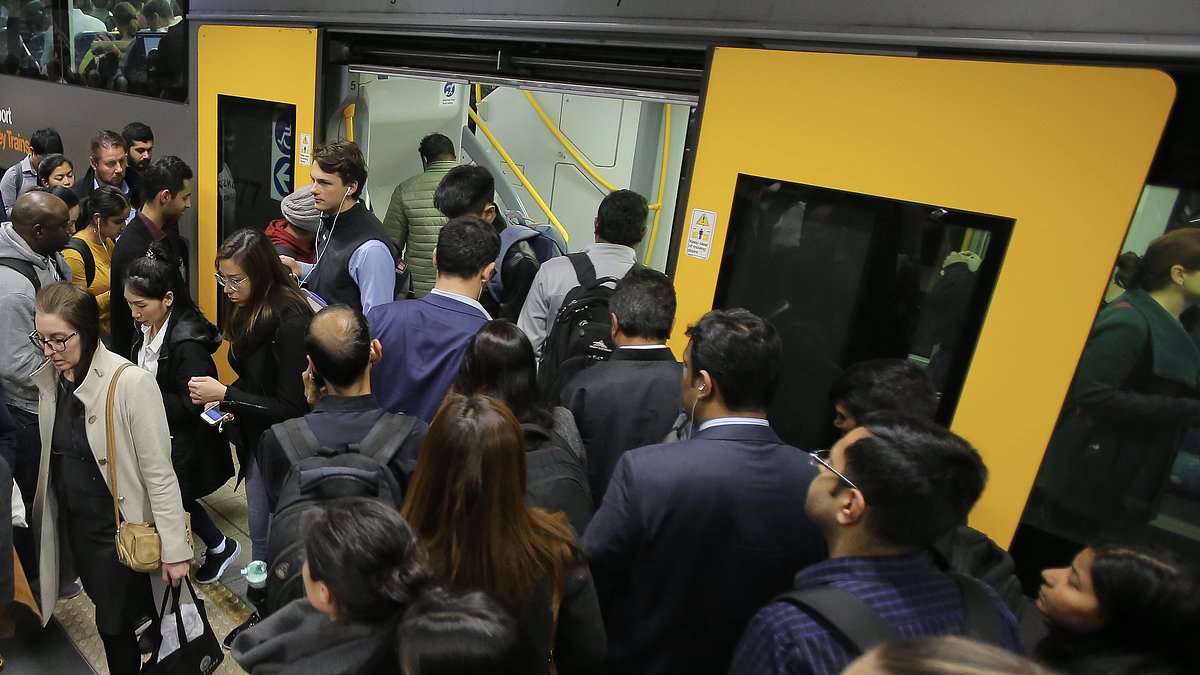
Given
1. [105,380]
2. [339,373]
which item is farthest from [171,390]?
[339,373]

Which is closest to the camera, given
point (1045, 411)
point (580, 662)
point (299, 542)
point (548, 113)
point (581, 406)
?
point (299, 542)

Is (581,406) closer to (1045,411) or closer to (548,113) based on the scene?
(1045,411)

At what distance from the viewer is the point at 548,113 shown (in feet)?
22.2

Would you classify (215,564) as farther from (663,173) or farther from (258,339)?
(663,173)

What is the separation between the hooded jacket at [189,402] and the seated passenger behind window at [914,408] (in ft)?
7.48

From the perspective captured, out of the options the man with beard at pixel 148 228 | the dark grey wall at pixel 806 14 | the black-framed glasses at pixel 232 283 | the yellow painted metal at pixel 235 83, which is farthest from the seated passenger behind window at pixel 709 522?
the yellow painted metal at pixel 235 83

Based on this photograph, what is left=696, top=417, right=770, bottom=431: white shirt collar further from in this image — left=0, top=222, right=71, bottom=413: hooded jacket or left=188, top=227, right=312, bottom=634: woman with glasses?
left=0, top=222, right=71, bottom=413: hooded jacket

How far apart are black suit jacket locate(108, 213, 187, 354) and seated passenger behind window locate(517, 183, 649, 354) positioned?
1.62 metres

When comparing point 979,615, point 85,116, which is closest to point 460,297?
point 979,615

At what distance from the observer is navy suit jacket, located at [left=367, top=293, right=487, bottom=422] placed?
7.84ft

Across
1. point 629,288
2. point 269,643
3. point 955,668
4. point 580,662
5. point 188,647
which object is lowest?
point 188,647

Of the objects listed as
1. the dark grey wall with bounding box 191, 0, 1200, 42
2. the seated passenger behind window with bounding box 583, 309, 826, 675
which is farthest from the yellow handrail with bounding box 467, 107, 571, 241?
the seated passenger behind window with bounding box 583, 309, 826, 675

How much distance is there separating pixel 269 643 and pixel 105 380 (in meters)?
A: 1.35

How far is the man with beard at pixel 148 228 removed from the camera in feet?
10.6
